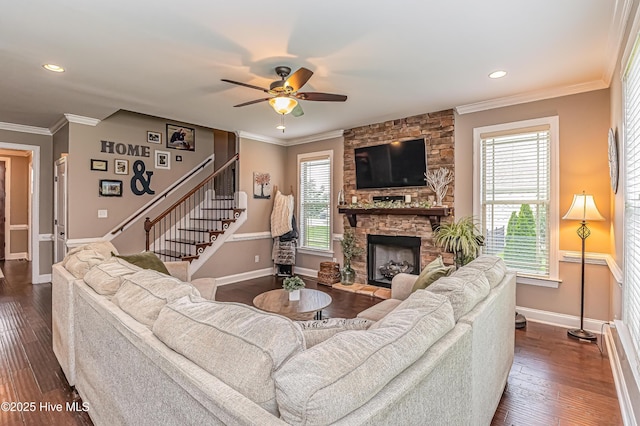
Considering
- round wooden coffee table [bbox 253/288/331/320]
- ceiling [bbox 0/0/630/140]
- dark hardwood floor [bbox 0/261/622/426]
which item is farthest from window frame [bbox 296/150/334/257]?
round wooden coffee table [bbox 253/288/331/320]

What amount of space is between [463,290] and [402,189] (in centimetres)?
351

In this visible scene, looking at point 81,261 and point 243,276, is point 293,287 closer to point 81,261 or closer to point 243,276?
point 81,261

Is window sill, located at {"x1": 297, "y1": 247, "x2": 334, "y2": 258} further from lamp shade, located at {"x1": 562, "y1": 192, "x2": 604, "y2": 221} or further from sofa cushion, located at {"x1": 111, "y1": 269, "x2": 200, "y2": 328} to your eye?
sofa cushion, located at {"x1": 111, "y1": 269, "x2": 200, "y2": 328}

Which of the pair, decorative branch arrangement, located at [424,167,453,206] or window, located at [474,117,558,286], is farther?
decorative branch arrangement, located at [424,167,453,206]

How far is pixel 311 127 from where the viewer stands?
5.46 meters

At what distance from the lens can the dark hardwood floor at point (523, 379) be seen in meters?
2.10

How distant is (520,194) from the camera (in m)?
3.91

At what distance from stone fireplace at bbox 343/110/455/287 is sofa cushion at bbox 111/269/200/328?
12.4 ft

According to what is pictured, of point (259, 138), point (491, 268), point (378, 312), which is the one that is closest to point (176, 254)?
point (259, 138)

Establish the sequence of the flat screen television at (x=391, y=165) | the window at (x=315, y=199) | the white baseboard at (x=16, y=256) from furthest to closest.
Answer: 1. the white baseboard at (x=16, y=256)
2. the window at (x=315, y=199)
3. the flat screen television at (x=391, y=165)

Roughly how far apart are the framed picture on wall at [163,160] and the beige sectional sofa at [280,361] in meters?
4.23

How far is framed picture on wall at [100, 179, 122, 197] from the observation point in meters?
4.96

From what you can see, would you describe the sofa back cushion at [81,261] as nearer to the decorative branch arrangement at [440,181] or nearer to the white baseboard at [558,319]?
the decorative branch arrangement at [440,181]

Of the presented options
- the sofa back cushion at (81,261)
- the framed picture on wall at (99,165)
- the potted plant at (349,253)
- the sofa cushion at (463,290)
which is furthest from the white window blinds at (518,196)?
the framed picture on wall at (99,165)
